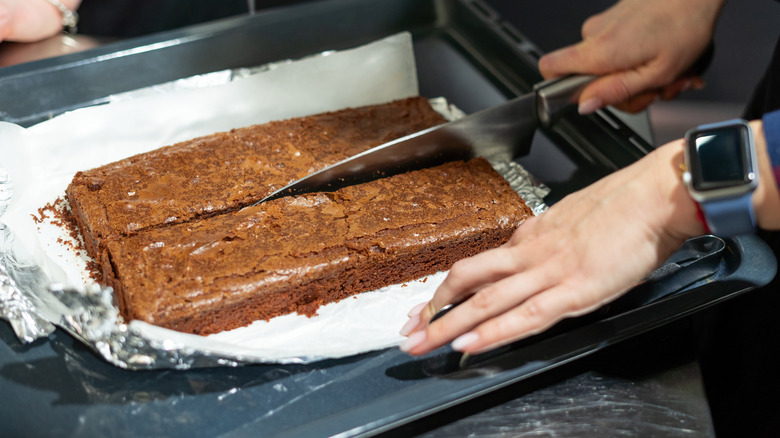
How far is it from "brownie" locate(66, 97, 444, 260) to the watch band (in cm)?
118

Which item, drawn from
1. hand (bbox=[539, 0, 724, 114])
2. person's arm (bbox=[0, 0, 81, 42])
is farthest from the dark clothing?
person's arm (bbox=[0, 0, 81, 42])

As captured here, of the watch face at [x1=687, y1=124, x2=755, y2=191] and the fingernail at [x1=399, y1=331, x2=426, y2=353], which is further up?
the watch face at [x1=687, y1=124, x2=755, y2=191]

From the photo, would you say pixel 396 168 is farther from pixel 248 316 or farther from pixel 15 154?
pixel 15 154

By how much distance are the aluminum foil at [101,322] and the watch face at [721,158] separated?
86 cm

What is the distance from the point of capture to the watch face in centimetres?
133

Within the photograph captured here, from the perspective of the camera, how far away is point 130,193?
2070 mm

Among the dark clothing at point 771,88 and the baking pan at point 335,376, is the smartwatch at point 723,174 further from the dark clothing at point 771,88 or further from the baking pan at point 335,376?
the dark clothing at point 771,88

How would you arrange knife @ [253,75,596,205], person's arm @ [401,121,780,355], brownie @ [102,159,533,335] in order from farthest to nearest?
knife @ [253,75,596,205] → brownie @ [102,159,533,335] → person's arm @ [401,121,780,355]

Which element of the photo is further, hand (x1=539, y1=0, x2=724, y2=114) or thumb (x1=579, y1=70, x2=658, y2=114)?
thumb (x1=579, y1=70, x2=658, y2=114)

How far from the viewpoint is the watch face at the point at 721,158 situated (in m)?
1.33

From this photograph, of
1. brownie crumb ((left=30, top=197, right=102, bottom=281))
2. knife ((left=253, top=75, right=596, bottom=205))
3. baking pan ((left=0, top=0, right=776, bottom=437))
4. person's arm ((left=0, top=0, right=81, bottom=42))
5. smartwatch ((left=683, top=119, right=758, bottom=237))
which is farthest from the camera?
person's arm ((left=0, top=0, right=81, bottom=42))

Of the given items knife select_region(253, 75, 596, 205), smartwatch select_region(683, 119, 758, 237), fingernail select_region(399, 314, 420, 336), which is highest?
smartwatch select_region(683, 119, 758, 237)

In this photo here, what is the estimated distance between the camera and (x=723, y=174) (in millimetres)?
1347

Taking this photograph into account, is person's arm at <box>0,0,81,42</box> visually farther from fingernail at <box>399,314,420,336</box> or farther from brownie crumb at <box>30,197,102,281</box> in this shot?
fingernail at <box>399,314,420,336</box>
